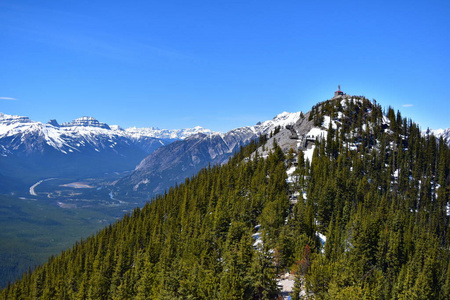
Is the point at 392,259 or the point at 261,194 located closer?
the point at 392,259

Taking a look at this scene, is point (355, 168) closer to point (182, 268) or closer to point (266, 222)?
point (266, 222)

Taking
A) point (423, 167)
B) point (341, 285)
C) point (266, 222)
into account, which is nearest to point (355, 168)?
point (423, 167)

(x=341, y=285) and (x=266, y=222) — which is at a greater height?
(x=266, y=222)

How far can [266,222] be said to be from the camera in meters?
93.7

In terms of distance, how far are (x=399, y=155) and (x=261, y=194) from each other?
11531 centimetres

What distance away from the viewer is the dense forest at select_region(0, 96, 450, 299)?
63.9 meters

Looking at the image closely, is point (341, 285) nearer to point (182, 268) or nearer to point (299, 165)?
point (182, 268)

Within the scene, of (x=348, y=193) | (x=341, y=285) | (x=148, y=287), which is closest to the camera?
(x=341, y=285)

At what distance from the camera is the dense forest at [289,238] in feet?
210

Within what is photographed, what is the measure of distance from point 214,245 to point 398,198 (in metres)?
117

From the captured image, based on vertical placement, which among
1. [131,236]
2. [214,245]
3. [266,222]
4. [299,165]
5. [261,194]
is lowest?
[131,236]

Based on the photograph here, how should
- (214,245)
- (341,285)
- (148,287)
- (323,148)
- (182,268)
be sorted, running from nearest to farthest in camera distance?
(341,285) → (182,268) → (148,287) → (214,245) → (323,148)

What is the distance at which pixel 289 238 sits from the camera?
8081 centimetres

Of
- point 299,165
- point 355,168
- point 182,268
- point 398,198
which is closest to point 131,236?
point 182,268
